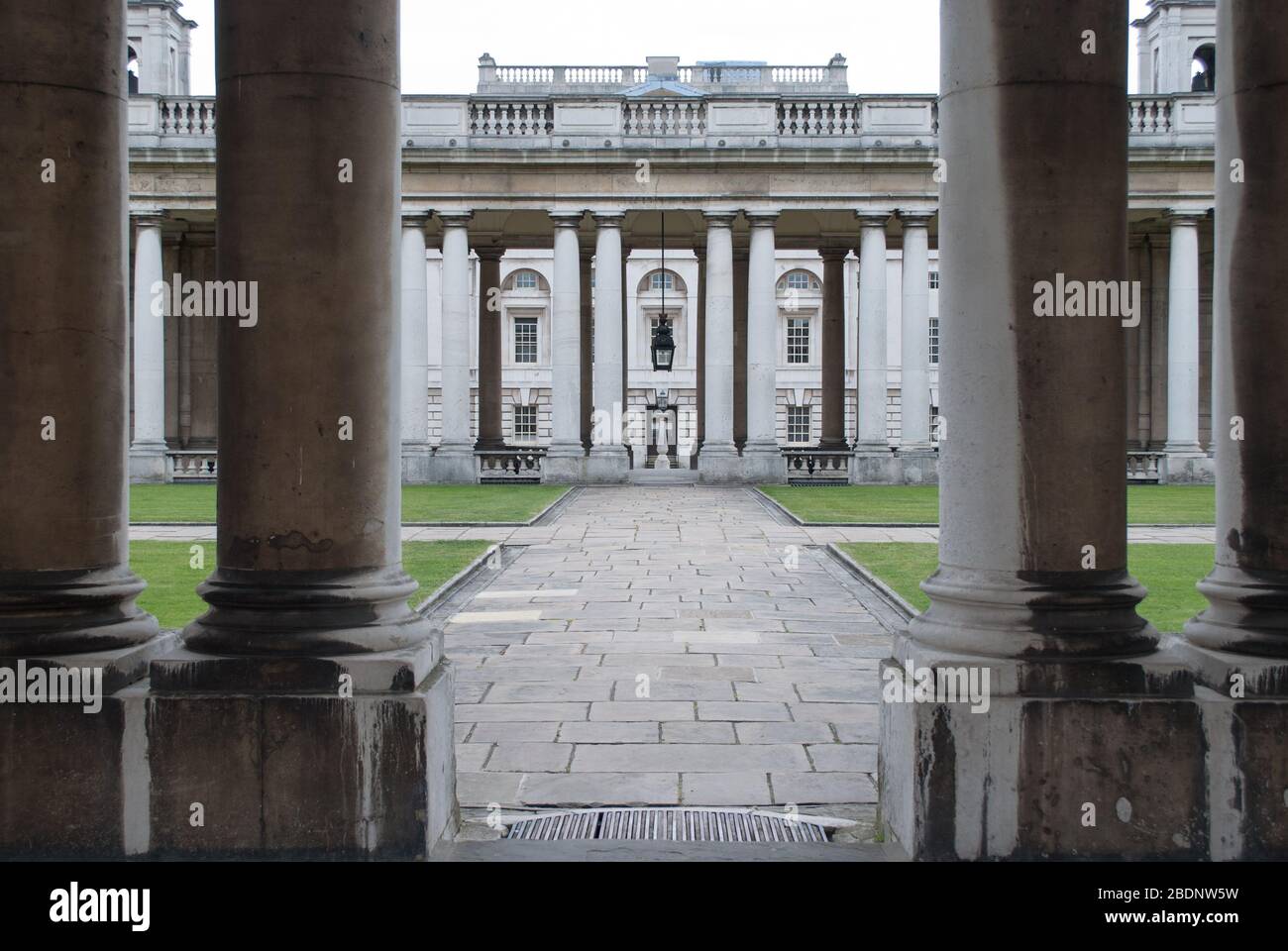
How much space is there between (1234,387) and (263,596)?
5.23 meters

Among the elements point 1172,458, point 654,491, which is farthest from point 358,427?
point 1172,458

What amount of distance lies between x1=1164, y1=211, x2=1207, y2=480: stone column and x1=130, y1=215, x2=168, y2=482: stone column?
39.1m

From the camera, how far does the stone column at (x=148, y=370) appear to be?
46750 mm

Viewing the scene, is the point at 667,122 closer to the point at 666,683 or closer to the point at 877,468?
the point at 877,468

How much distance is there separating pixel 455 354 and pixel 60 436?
40.8 m

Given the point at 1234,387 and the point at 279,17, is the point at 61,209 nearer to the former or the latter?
the point at 279,17

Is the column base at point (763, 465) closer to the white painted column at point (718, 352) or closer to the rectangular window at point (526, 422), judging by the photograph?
the white painted column at point (718, 352)

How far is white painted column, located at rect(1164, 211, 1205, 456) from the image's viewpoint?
46.5 m

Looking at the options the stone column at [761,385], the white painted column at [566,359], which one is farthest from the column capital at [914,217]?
the white painted column at [566,359]

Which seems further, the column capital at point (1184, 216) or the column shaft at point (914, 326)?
the column capital at point (1184, 216)

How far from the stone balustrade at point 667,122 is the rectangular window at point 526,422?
35.9m

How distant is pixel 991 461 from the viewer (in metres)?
6.24

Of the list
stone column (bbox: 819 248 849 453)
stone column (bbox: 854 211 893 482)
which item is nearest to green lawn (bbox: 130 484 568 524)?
stone column (bbox: 854 211 893 482)

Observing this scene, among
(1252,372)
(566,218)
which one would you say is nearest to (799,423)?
(566,218)
